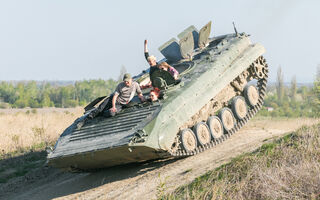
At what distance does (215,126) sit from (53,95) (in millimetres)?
31278

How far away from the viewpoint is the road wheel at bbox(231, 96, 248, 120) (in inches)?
518

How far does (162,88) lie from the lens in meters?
11.4

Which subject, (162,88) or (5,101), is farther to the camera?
(5,101)

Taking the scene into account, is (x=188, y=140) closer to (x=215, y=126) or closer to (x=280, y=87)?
(x=215, y=126)

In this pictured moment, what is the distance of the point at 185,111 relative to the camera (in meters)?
11.1

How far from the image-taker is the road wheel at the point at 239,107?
13.2 m

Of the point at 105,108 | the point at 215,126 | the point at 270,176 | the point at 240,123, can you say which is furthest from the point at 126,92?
the point at 270,176

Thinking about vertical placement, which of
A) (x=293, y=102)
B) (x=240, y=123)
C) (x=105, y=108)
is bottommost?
(x=293, y=102)

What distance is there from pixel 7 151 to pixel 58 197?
6.35 metres

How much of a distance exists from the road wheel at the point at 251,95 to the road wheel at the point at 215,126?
1714 mm

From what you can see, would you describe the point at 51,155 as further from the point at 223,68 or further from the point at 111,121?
Result: the point at 223,68

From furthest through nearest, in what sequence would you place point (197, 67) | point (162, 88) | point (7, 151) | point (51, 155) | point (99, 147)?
point (7, 151)
point (197, 67)
point (162, 88)
point (51, 155)
point (99, 147)

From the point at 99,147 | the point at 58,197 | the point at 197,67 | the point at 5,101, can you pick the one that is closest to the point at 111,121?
the point at 99,147

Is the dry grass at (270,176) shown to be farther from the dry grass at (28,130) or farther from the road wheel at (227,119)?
the dry grass at (28,130)
